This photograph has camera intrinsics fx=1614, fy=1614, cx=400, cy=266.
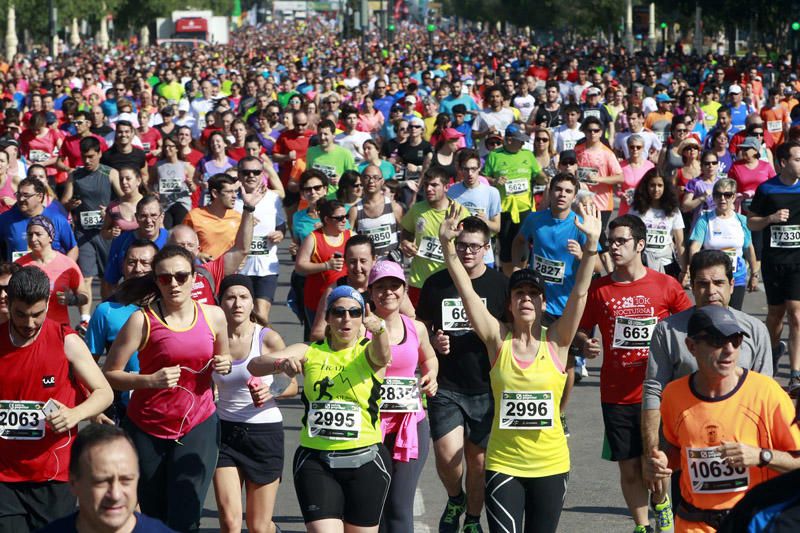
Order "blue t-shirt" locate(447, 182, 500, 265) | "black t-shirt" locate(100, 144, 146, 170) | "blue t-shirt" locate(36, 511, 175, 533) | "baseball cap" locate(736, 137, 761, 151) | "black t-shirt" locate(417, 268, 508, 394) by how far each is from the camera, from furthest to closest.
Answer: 1. "black t-shirt" locate(100, 144, 146, 170)
2. "baseball cap" locate(736, 137, 761, 151)
3. "blue t-shirt" locate(447, 182, 500, 265)
4. "black t-shirt" locate(417, 268, 508, 394)
5. "blue t-shirt" locate(36, 511, 175, 533)

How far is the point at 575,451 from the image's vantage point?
963cm

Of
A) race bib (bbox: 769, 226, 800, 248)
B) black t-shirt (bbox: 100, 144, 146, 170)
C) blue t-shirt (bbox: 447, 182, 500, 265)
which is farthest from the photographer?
black t-shirt (bbox: 100, 144, 146, 170)

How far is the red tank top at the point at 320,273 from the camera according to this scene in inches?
412

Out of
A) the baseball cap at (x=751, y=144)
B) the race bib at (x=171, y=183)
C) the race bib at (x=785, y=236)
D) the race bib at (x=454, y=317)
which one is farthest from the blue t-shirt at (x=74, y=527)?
the race bib at (x=171, y=183)

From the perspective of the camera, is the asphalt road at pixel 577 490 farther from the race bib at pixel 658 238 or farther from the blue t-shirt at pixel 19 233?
the blue t-shirt at pixel 19 233

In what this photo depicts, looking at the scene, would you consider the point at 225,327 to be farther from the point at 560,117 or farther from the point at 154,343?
the point at 560,117

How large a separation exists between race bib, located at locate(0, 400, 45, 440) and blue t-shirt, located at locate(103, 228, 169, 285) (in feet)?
13.1

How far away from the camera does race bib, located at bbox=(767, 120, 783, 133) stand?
21.1 meters

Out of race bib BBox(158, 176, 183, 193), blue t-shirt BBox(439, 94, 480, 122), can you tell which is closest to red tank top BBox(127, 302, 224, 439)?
race bib BBox(158, 176, 183, 193)

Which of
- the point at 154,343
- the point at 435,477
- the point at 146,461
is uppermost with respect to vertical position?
the point at 154,343

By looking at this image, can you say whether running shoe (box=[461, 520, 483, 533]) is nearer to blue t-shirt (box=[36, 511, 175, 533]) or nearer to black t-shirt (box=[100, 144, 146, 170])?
blue t-shirt (box=[36, 511, 175, 533])

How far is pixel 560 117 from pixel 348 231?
433 inches

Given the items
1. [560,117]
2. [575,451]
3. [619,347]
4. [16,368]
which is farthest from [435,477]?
[560,117]

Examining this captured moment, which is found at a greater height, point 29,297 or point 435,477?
point 29,297
